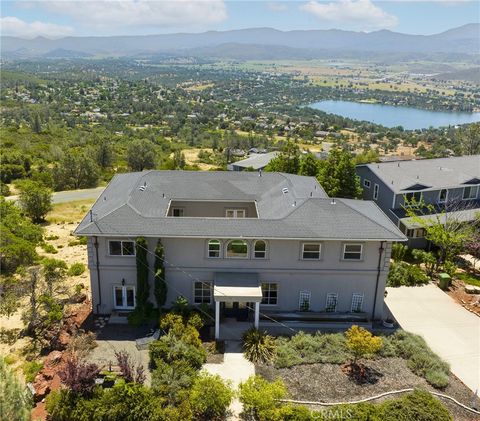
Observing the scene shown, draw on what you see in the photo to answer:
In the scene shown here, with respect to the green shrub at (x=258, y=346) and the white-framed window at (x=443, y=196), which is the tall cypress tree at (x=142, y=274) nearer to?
the green shrub at (x=258, y=346)

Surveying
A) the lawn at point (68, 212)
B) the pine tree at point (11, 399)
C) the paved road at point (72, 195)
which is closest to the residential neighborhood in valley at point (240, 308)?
the pine tree at point (11, 399)

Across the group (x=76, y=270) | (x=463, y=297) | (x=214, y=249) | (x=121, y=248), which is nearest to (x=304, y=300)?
(x=214, y=249)

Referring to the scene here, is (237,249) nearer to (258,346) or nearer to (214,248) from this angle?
(214,248)

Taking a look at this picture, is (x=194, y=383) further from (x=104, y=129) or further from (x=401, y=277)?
(x=104, y=129)

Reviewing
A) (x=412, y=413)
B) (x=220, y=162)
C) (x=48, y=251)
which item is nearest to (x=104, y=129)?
(x=220, y=162)

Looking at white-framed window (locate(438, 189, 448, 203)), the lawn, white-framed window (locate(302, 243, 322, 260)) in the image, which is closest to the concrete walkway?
white-framed window (locate(302, 243, 322, 260))

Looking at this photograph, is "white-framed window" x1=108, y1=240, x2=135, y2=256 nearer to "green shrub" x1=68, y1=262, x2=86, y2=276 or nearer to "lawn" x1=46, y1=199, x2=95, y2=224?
"green shrub" x1=68, y1=262, x2=86, y2=276
